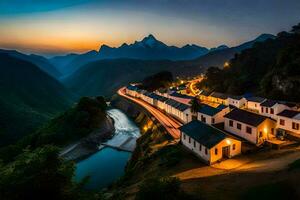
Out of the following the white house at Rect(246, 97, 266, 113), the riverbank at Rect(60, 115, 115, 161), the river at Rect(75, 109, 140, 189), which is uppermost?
the white house at Rect(246, 97, 266, 113)

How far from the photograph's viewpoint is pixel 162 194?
618 inches

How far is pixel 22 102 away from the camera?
144m

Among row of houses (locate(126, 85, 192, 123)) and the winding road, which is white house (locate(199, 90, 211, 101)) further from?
the winding road

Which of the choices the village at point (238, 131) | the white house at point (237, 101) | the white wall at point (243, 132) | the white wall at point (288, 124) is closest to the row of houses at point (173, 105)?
the village at point (238, 131)

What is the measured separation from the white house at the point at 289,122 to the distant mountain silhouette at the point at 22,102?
85.1 meters

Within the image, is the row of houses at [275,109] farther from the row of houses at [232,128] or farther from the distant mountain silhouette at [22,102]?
the distant mountain silhouette at [22,102]

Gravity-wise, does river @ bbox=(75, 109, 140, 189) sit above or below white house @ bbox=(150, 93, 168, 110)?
below

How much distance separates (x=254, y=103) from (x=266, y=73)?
2327 cm

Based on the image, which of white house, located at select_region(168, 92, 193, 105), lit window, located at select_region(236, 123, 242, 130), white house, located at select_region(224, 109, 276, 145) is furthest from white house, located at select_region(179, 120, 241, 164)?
white house, located at select_region(168, 92, 193, 105)

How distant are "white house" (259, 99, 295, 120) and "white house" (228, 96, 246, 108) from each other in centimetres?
1319

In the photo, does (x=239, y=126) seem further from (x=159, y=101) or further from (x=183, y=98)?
(x=159, y=101)

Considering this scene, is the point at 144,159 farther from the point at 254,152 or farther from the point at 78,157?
the point at 78,157

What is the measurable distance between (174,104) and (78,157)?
30555 mm

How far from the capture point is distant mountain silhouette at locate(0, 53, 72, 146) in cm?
9919
